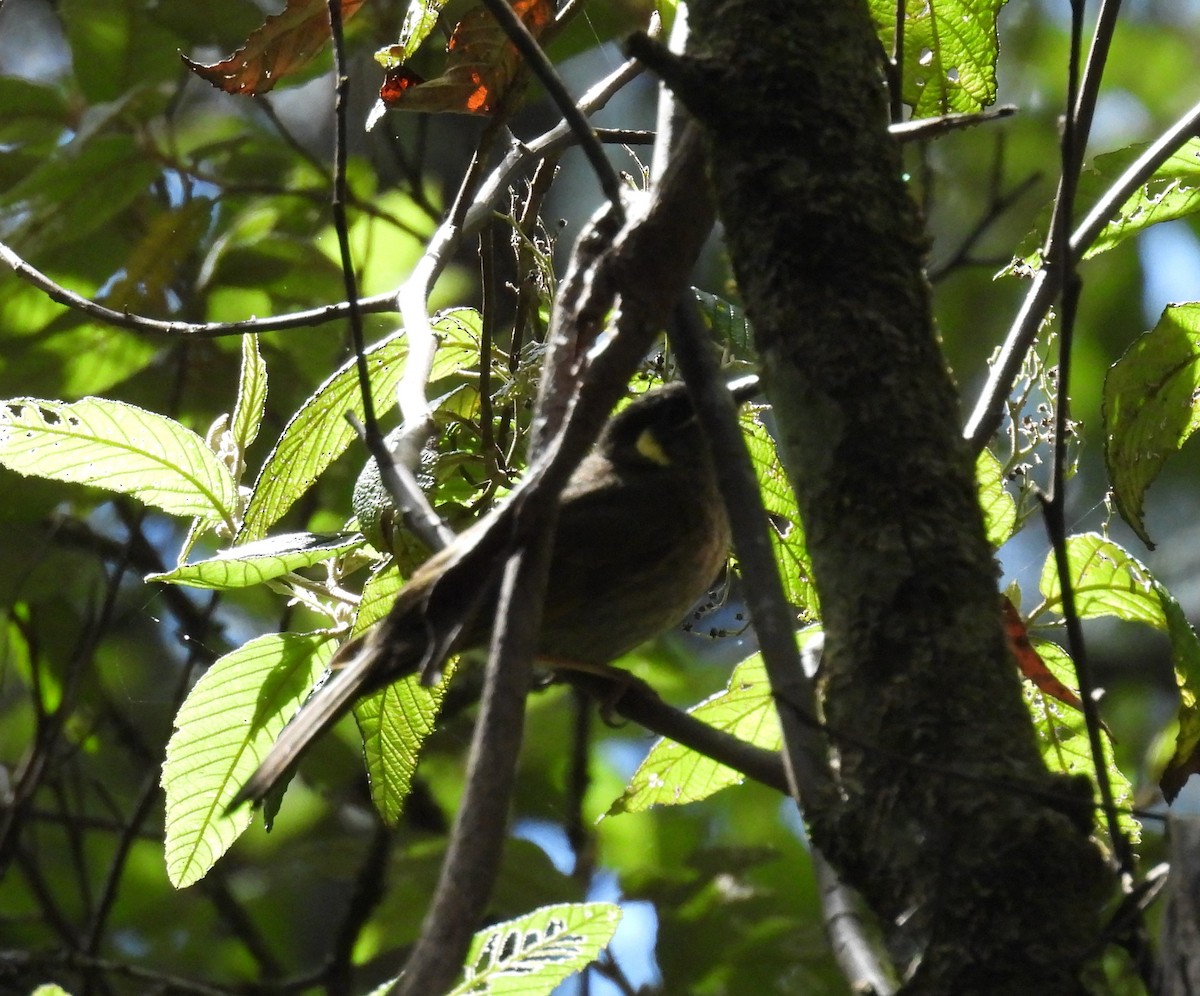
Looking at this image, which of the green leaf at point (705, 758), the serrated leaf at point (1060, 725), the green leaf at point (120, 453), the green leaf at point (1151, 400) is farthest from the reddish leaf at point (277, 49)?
the serrated leaf at point (1060, 725)

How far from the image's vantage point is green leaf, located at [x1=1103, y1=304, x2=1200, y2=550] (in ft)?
6.93

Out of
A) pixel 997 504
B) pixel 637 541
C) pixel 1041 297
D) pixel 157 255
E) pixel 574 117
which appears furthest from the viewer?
pixel 157 255

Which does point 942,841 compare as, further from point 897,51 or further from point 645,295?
point 897,51

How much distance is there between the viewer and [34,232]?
11.7 feet

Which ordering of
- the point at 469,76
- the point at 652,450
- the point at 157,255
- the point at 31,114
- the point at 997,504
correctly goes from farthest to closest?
the point at 157,255 < the point at 31,114 < the point at 652,450 < the point at 469,76 < the point at 997,504

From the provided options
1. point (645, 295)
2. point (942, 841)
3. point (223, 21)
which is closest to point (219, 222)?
point (223, 21)

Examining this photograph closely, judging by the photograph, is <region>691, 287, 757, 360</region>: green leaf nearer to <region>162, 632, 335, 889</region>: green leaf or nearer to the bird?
the bird

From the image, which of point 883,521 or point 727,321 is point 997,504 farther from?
point 883,521

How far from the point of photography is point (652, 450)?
3281 mm

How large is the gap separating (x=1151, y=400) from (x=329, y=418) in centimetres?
138

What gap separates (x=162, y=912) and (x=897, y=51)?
4.61 m

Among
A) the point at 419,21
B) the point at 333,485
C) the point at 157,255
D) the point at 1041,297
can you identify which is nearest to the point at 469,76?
the point at 419,21

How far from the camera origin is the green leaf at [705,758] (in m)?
2.31

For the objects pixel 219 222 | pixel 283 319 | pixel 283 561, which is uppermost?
pixel 219 222
